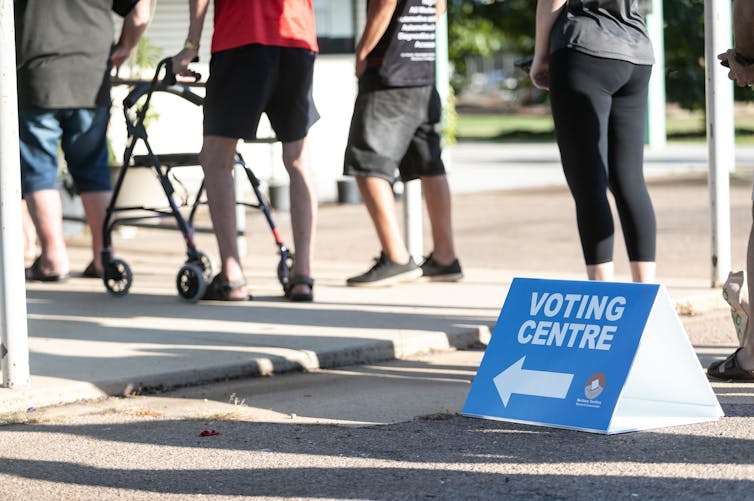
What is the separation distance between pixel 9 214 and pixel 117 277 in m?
2.48

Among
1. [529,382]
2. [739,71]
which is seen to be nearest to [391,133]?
[739,71]

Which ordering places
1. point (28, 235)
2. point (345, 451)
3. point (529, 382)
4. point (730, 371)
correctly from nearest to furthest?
point (345, 451), point (529, 382), point (730, 371), point (28, 235)

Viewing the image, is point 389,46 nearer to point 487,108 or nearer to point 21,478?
point 21,478

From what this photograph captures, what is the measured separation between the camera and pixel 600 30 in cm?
560

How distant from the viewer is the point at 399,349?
611 centimetres

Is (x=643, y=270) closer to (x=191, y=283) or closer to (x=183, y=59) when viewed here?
(x=191, y=283)

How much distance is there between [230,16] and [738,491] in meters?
4.00

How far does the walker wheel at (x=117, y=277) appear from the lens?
7.50 meters

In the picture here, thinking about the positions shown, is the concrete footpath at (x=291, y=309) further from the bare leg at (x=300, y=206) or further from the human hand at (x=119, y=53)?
the human hand at (x=119, y=53)

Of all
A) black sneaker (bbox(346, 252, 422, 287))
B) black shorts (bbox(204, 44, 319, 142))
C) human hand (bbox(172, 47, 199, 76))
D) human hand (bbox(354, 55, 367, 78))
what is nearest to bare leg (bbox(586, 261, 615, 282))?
black shorts (bbox(204, 44, 319, 142))

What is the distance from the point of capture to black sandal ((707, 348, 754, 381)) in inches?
204

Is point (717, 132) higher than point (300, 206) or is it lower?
higher

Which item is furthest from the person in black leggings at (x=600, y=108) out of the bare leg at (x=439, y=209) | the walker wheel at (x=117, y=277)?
the walker wheel at (x=117, y=277)

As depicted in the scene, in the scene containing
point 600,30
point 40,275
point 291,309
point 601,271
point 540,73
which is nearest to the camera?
point 600,30
